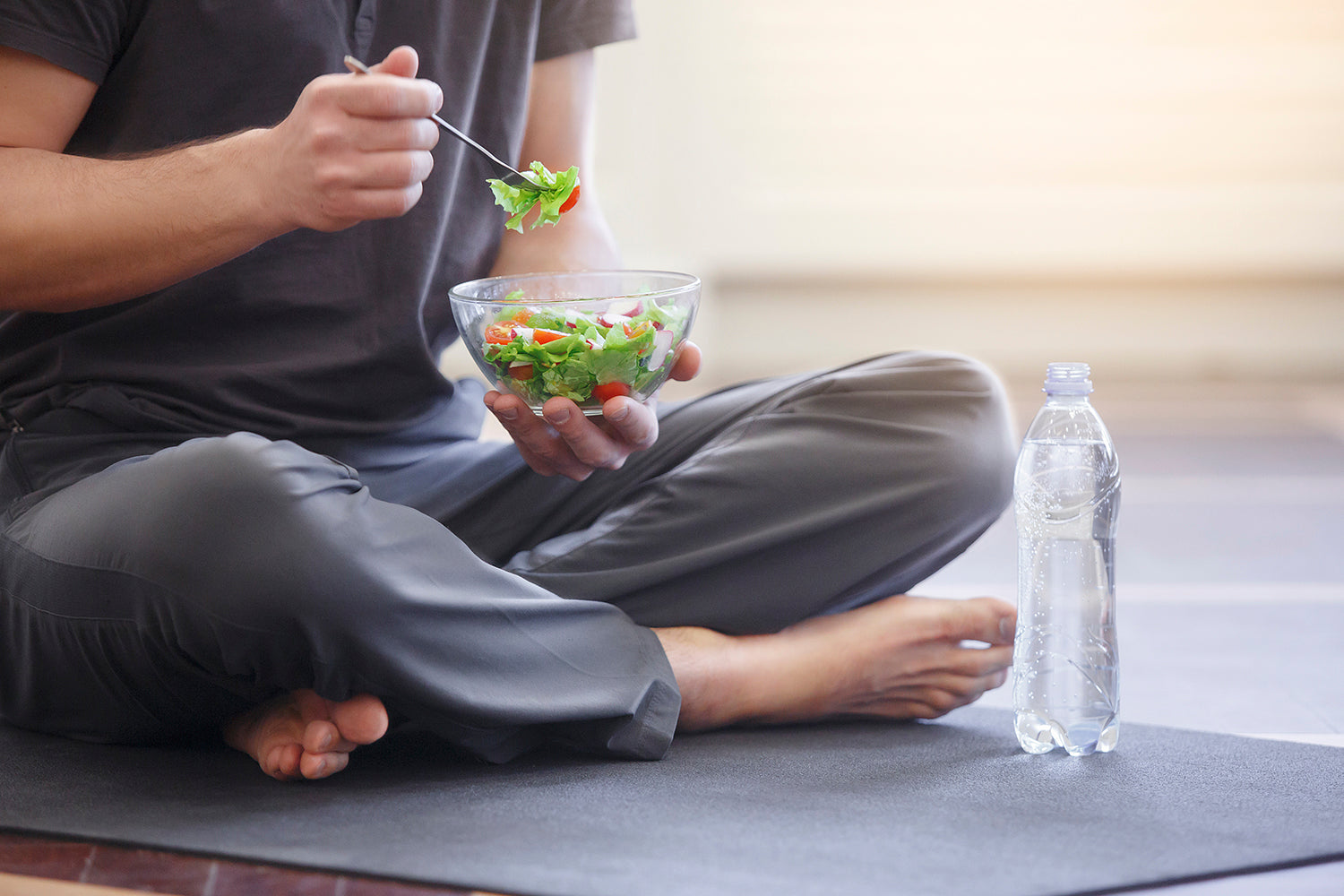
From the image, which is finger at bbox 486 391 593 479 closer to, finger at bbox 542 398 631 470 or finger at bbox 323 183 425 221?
finger at bbox 542 398 631 470

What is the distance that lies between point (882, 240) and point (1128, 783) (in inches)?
113

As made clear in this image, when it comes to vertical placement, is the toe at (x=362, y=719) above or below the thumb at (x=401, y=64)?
below

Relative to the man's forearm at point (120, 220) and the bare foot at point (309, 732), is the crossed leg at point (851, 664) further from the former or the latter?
the man's forearm at point (120, 220)

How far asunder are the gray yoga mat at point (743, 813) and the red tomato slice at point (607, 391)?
0.95 ft

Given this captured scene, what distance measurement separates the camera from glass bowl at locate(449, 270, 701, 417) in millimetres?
977

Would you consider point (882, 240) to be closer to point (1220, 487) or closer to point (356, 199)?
point (1220, 487)

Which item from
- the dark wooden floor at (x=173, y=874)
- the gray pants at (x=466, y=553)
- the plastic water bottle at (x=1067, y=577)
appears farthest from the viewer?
the plastic water bottle at (x=1067, y=577)

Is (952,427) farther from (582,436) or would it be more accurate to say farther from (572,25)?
(572,25)

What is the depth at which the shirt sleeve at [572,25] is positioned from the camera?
1.30 meters

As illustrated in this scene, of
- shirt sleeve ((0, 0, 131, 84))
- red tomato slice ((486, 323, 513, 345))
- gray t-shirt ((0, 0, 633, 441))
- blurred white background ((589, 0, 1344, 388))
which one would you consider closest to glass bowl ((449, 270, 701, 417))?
red tomato slice ((486, 323, 513, 345))

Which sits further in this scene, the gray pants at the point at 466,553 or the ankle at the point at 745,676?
the ankle at the point at 745,676

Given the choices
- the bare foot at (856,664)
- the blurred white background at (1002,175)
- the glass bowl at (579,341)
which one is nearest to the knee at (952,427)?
the bare foot at (856,664)

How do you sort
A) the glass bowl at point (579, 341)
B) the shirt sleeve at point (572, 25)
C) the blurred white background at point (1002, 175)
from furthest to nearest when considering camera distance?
the blurred white background at point (1002, 175) → the shirt sleeve at point (572, 25) → the glass bowl at point (579, 341)

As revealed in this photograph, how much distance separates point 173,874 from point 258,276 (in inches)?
20.0
